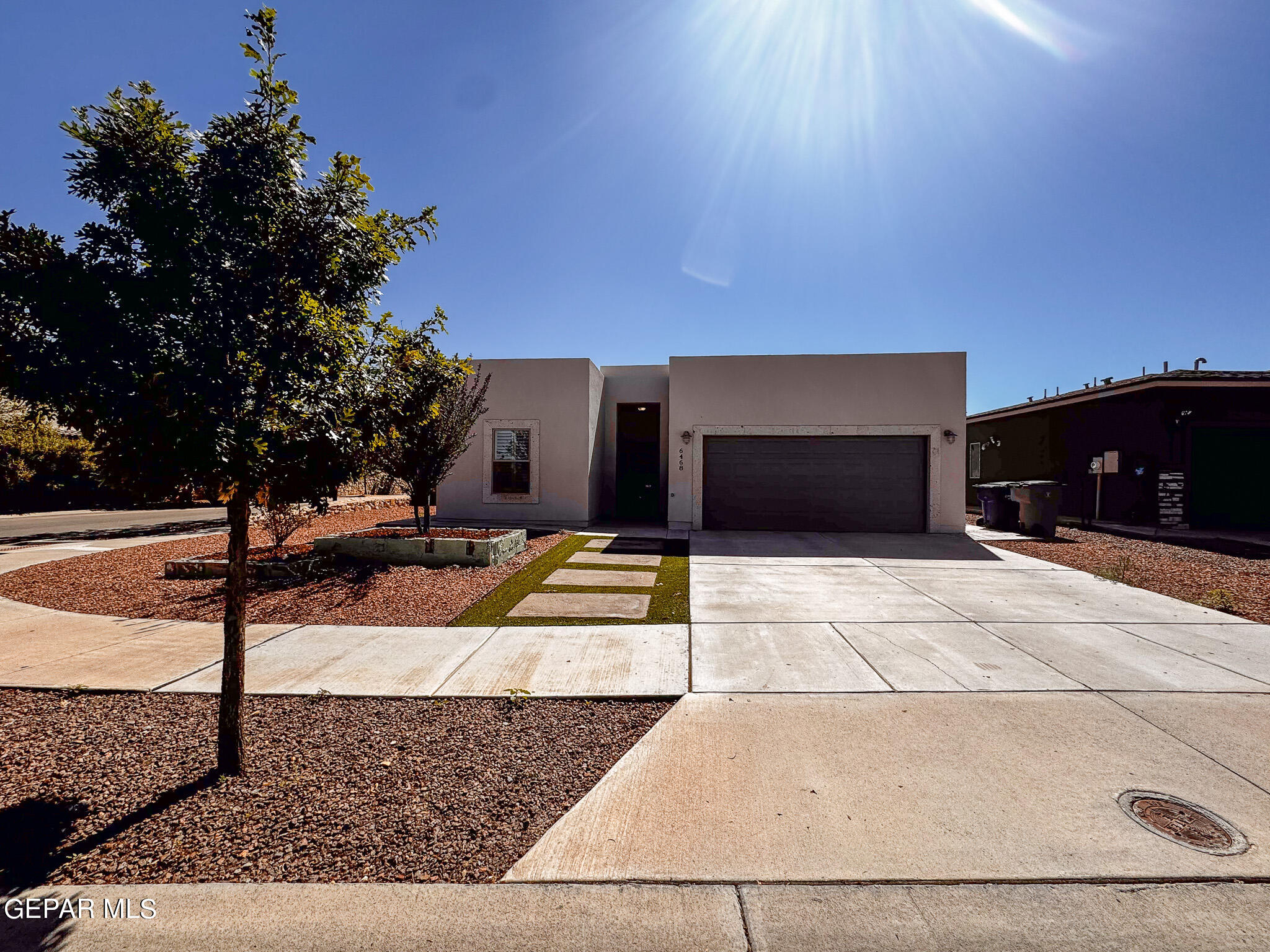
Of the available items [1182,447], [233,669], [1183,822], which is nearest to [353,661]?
[233,669]

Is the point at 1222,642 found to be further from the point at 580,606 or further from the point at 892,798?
the point at 580,606

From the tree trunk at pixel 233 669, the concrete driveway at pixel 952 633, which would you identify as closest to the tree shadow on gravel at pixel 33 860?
the tree trunk at pixel 233 669

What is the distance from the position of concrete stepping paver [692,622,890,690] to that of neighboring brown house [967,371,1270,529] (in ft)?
46.8

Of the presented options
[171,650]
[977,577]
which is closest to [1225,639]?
[977,577]

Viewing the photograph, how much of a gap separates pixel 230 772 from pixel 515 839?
1.79 m

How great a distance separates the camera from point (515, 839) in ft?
8.54

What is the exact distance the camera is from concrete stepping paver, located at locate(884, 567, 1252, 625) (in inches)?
251

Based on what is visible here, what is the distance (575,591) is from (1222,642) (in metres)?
7.03

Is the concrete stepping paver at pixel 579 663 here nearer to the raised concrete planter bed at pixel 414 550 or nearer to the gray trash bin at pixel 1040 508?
the raised concrete planter bed at pixel 414 550

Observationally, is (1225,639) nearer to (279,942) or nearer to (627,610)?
(627,610)

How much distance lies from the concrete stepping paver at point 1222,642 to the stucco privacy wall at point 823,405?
304 inches

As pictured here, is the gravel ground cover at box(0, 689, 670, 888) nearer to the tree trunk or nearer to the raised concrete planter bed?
the tree trunk

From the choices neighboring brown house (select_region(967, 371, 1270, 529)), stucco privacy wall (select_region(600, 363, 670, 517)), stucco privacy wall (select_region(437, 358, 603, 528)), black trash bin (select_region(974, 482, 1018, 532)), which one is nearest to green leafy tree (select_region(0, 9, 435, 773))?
stucco privacy wall (select_region(437, 358, 603, 528))

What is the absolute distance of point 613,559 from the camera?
9.98 m
